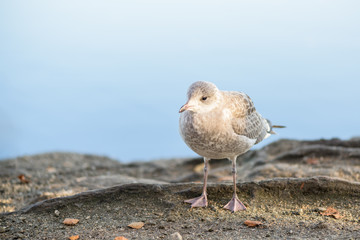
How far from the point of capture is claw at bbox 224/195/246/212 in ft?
16.5

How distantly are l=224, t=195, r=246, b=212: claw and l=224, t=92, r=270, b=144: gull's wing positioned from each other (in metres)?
0.84

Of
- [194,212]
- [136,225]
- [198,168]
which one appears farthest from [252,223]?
[198,168]

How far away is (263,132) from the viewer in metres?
5.84

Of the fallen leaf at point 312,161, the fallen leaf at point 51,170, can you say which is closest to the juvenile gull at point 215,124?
the fallen leaf at point 312,161

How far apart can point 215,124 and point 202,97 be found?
1.16 feet

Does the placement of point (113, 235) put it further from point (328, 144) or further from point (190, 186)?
point (328, 144)

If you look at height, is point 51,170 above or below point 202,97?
below

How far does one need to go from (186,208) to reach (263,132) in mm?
1686

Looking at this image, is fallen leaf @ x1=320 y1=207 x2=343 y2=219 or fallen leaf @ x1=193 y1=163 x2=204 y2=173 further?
fallen leaf @ x1=193 y1=163 x2=204 y2=173

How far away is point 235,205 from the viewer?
16.6 ft

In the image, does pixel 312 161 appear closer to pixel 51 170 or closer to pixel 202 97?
pixel 202 97

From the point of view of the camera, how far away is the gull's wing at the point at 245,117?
496cm

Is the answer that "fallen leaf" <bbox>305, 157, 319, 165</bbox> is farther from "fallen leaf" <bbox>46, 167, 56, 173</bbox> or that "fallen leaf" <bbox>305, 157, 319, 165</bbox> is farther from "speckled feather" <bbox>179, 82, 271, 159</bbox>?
"fallen leaf" <bbox>46, 167, 56, 173</bbox>

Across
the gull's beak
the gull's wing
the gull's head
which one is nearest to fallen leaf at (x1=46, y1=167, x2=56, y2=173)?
the gull's wing
